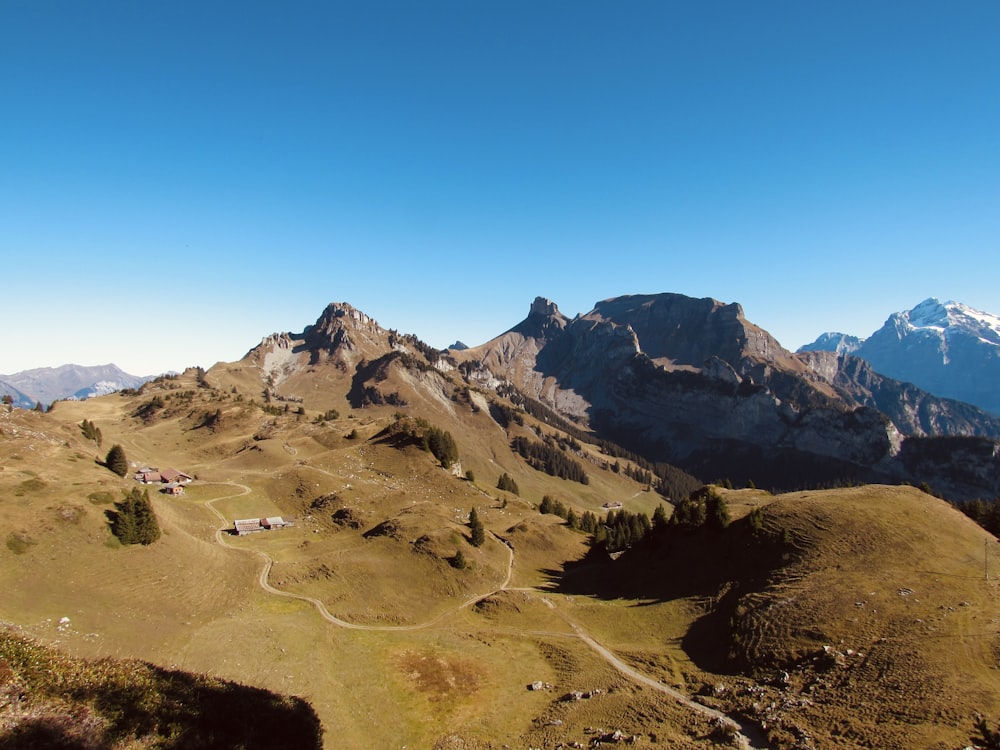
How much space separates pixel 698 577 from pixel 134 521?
76.1 m

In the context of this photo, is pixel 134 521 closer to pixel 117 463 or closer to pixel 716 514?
pixel 117 463

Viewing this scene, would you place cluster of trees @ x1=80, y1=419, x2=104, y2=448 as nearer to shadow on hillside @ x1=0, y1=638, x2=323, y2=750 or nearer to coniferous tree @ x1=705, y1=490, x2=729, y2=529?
shadow on hillside @ x1=0, y1=638, x2=323, y2=750

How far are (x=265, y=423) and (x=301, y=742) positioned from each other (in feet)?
518

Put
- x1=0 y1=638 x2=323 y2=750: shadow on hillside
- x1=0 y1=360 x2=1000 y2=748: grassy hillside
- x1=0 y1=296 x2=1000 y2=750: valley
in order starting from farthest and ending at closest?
x1=0 y1=360 x2=1000 y2=748: grassy hillside, x1=0 y1=296 x2=1000 y2=750: valley, x1=0 y1=638 x2=323 y2=750: shadow on hillside

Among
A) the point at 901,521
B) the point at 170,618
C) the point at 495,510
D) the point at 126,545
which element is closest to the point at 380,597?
the point at 170,618

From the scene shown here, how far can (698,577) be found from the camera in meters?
66.4

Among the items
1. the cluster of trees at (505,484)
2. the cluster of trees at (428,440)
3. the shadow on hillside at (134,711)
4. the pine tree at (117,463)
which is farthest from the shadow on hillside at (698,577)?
the pine tree at (117,463)

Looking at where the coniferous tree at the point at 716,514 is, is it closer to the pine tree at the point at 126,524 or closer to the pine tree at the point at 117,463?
the pine tree at the point at 126,524

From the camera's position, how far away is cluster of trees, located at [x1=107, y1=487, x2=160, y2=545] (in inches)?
2422

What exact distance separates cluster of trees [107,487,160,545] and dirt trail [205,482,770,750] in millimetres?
15477

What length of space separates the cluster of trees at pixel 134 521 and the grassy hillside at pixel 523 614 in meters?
1.35

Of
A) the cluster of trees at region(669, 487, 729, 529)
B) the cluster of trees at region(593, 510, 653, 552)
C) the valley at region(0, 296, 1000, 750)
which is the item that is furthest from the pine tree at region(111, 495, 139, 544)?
the cluster of trees at region(593, 510, 653, 552)

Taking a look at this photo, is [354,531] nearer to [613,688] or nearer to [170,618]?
[170,618]

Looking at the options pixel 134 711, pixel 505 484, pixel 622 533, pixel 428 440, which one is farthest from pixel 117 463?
A: pixel 505 484
